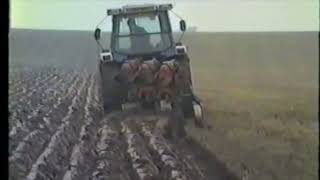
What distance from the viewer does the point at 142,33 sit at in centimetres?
146

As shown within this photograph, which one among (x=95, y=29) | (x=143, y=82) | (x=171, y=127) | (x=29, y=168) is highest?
(x=95, y=29)

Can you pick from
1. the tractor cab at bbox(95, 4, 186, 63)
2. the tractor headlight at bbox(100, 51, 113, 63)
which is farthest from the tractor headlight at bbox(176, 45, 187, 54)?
the tractor headlight at bbox(100, 51, 113, 63)

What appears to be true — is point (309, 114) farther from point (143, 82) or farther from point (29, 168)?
point (29, 168)

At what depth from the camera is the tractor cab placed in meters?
1.44

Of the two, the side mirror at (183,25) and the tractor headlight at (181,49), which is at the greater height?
the side mirror at (183,25)

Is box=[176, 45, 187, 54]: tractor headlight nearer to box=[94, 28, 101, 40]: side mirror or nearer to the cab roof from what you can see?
the cab roof

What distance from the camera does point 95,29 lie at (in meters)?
1.46

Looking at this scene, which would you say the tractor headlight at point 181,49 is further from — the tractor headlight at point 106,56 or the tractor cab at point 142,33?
the tractor headlight at point 106,56

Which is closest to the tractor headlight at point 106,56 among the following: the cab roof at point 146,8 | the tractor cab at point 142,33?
the tractor cab at point 142,33

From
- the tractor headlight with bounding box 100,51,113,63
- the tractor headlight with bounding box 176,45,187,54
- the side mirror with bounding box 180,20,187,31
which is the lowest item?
the tractor headlight with bounding box 100,51,113,63

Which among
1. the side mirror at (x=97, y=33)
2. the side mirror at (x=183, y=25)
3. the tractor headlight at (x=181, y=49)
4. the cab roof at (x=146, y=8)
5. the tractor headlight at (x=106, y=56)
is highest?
the cab roof at (x=146, y=8)

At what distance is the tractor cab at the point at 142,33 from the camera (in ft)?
4.74

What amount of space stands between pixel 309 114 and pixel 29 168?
694 mm
